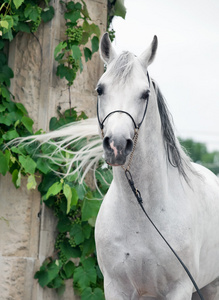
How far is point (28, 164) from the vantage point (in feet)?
15.8

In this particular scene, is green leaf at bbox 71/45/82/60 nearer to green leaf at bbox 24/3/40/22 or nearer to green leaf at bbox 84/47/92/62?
green leaf at bbox 84/47/92/62

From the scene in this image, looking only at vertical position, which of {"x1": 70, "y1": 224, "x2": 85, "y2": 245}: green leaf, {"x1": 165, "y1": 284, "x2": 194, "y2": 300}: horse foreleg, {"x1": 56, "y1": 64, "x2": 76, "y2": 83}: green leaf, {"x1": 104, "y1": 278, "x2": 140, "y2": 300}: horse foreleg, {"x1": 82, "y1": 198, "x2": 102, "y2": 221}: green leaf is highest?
{"x1": 56, "y1": 64, "x2": 76, "y2": 83}: green leaf

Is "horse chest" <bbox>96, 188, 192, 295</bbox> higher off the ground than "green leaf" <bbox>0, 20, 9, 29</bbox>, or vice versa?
"green leaf" <bbox>0, 20, 9, 29</bbox>

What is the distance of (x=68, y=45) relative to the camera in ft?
17.1

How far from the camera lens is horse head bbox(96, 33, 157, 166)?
2.73 meters

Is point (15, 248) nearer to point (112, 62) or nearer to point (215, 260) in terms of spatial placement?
point (215, 260)

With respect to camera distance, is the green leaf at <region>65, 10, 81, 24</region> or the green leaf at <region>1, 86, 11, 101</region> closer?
the green leaf at <region>1, 86, 11, 101</region>

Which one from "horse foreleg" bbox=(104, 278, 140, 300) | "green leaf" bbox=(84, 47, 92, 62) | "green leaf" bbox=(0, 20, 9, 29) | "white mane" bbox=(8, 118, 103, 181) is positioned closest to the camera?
"horse foreleg" bbox=(104, 278, 140, 300)

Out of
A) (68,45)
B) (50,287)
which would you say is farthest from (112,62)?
(50,287)

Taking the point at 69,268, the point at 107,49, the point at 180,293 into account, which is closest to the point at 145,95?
the point at 107,49

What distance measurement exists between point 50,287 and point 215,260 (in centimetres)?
174

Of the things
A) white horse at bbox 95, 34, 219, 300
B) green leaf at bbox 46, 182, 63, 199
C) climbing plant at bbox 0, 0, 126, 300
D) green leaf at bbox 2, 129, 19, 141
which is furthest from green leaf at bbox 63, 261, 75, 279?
white horse at bbox 95, 34, 219, 300

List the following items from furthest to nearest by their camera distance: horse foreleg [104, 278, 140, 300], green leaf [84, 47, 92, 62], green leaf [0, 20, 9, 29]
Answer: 1. green leaf [84, 47, 92, 62]
2. green leaf [0, 20, 9, 29]
3. horse foreleg [104, 278, 140, 300]

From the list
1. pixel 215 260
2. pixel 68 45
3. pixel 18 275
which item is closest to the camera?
pixel 215 260
